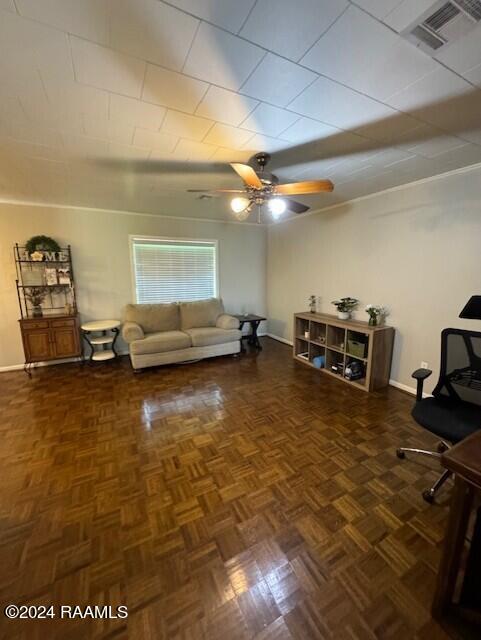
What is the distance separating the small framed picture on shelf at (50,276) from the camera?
383 cm

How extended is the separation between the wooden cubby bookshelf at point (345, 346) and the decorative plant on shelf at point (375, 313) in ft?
Result: 0.25

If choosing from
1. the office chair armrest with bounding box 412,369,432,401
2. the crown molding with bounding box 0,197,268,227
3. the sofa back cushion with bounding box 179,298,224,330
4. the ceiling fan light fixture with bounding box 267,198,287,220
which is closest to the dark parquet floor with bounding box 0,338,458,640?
the office chair armrest with bounding box 412,369,432,401

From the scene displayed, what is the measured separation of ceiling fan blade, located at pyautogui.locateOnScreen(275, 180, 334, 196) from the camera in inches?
80.7

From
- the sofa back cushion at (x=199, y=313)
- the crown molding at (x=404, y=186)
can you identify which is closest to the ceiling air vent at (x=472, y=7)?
the crown molding at (x=404, y=186)

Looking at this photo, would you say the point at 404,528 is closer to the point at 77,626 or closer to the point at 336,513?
the point at 336,513

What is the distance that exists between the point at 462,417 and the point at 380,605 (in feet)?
3.95

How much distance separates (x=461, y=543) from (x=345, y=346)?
2.50 m

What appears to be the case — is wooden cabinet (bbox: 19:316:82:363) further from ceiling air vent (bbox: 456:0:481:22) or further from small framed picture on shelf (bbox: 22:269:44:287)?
ceiling air vent (bbox: 456:0:481:22)

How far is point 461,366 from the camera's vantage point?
190 centimetres

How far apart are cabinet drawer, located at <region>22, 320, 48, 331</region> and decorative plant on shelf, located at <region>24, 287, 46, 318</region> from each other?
0.29 m

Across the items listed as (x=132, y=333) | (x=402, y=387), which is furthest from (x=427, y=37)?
(x=132, y=333)

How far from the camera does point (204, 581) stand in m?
1.25

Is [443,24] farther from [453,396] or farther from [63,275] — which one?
[63,275]

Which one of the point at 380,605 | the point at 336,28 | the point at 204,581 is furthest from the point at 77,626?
the point at 336,28
